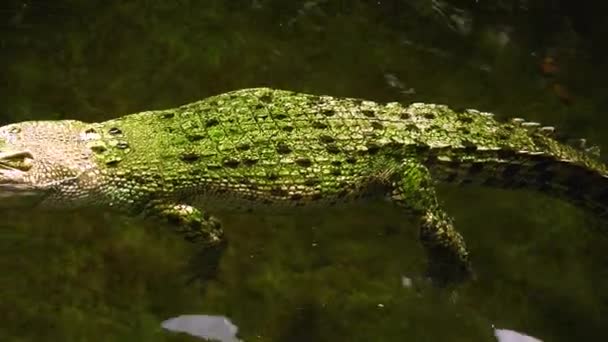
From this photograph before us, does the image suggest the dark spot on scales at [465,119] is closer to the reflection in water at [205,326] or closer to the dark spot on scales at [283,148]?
the dark spot on scales at [283,148]

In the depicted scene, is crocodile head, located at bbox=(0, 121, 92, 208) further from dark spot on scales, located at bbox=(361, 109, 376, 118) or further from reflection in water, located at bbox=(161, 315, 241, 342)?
dark spot on scales, located at bbox=(361, 109, 376, 118)

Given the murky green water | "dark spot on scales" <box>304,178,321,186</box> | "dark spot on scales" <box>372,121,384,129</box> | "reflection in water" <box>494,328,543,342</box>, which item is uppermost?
"dark spot on scales" <box>372,121,384,129</box>

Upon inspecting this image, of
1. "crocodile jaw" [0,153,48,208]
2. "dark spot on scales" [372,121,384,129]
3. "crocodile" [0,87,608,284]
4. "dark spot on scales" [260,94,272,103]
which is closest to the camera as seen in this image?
"crocodile jaw" [0,153,48,208]

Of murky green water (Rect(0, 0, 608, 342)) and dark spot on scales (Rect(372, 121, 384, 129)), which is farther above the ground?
dark spot on scales (Rect(372, 121, 384, 129))

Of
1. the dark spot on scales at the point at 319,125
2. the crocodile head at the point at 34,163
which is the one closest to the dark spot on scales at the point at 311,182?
the dark spot on scales at the point at 319,125

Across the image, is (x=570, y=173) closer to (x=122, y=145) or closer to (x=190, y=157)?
(x=190, y=157)

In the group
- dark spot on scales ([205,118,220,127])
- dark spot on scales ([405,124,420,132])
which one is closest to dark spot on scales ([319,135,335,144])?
dark spot on scales ([405,124,420,132])
